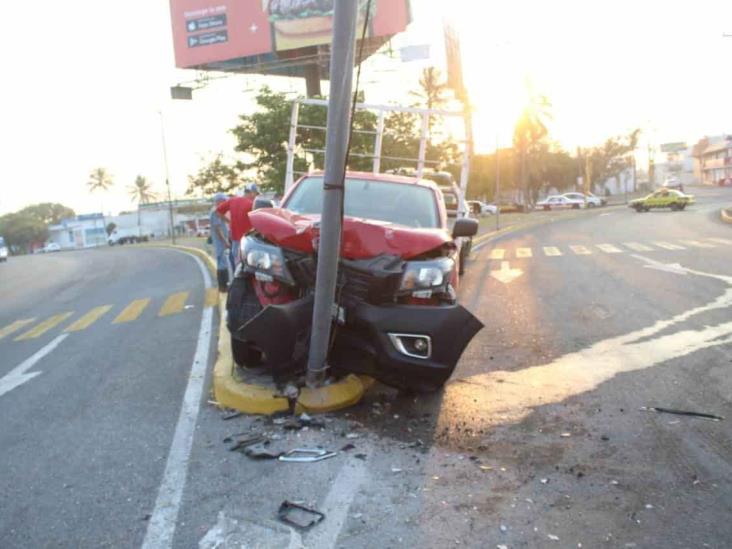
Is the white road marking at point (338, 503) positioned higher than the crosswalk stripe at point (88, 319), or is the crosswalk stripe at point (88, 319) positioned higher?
the white road marking at point (338, 503)

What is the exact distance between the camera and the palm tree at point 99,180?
410ft

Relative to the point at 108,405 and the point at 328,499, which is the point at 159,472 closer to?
the point at 328,499

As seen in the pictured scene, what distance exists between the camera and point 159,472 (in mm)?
3990

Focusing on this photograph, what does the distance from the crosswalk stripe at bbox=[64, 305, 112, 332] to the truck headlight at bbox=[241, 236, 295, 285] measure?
6040mm

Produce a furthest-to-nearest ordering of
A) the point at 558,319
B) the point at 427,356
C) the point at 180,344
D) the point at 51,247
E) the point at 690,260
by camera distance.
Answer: the point at 51,247
the point at 690,260
the point at 558,319
the point at 180,344
the point at 427,356

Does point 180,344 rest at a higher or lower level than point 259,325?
lower

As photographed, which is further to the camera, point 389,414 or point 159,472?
point 389,414

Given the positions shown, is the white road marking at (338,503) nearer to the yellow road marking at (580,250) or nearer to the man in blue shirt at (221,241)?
the man in blue shirt at (221,241)

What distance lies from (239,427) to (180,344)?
3.55 metres

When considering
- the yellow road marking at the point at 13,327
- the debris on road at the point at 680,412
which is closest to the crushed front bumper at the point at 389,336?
the debris on road at the point at 680,412

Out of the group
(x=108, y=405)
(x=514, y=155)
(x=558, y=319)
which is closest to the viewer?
(x=108, y=405)

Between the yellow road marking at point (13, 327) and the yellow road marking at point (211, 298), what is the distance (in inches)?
122

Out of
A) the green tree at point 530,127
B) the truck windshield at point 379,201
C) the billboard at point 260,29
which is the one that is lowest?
the truck windshield at point 379,201

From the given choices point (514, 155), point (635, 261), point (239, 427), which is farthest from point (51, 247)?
point (239, 427)
